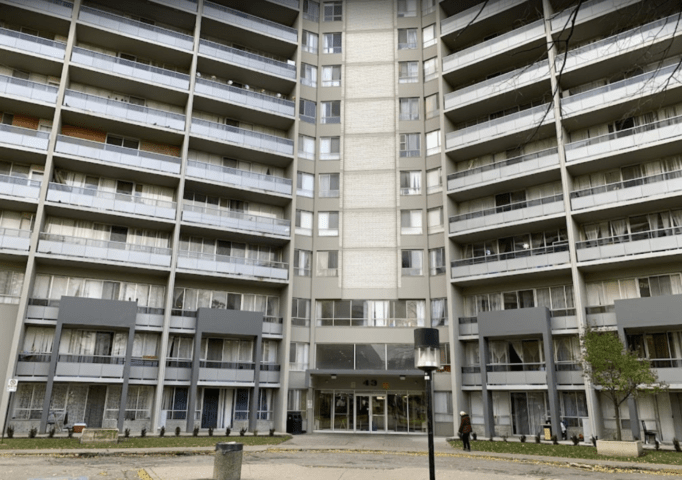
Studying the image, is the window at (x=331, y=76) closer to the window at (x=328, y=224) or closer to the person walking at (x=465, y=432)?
the window at (x=328, y=224)

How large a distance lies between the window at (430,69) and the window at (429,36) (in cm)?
129

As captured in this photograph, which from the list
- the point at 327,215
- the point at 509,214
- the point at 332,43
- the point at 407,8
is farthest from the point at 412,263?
the point at 407,8

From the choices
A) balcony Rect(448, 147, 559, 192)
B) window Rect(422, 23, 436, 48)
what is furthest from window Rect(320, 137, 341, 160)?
window Rect(422, 23, 436, 48)

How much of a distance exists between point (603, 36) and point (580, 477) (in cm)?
2820

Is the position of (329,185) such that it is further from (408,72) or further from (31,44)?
(31,44)

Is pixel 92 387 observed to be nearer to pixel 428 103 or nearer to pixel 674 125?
pixel 428 103

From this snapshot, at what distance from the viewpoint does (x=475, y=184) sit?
3584 centimetres

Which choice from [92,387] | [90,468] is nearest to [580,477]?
[90,468]

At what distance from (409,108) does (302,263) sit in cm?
1402

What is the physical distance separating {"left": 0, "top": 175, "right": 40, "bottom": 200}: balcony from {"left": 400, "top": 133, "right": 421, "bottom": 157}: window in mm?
23859

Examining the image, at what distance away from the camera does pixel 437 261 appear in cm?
3697

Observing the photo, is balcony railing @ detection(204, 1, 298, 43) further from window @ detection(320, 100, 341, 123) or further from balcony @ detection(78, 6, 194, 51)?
window @ detection(320, 100, 341, 123)

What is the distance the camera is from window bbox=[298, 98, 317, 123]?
134 ft

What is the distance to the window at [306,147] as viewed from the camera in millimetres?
40094
